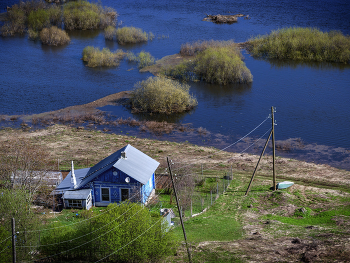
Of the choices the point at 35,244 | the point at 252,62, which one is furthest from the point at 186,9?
the point at 35,244

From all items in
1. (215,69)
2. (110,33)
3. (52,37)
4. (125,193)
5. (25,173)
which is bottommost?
(125,193)

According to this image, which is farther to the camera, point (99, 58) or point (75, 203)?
point (99, 58)

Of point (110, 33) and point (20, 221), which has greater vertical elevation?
point (110, 33)

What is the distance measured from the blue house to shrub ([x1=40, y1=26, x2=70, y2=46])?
62.0 meters

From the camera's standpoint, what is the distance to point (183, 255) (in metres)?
24.4

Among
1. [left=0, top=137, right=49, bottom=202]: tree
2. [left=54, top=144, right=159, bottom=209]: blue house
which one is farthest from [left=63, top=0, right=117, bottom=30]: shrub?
[left=54, top=144, right=159, bottom=209]: blue house

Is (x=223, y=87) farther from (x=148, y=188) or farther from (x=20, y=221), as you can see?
(x=20, y=221)

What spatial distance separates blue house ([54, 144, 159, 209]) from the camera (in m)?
32.0

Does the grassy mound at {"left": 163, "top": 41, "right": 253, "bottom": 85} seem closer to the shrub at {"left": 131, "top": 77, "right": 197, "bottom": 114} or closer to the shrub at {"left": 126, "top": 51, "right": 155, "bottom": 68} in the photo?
the shrub at {"left": 126, "top": 51, "right": 155, "bottom": 68}

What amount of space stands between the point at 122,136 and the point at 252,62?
1469 inches

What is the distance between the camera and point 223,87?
223 ft

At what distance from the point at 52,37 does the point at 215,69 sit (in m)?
39.2

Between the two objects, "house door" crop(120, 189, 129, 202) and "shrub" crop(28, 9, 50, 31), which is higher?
"shrub" crop(28, 9, 50, 31)

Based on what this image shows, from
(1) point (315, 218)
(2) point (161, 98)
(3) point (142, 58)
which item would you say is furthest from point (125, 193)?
(3) point (142, 58)
